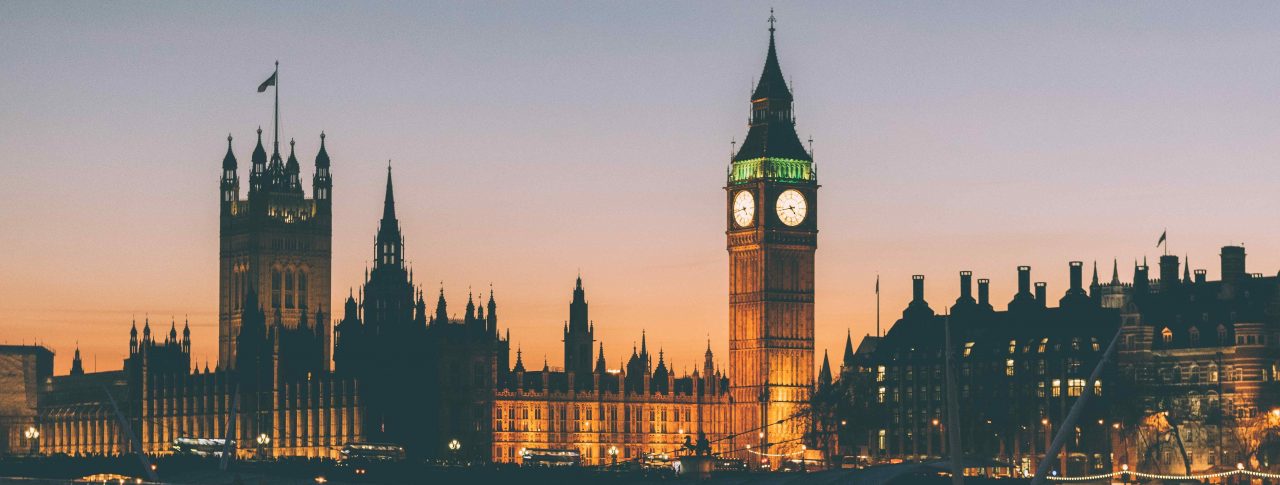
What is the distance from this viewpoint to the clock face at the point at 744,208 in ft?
604

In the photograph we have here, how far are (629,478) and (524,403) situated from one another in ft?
118

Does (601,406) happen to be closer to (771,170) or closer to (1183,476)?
(771,170)

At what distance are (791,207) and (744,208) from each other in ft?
10.5

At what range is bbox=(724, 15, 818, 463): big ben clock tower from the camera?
184 meters

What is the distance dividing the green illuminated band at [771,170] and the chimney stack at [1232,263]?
33.9m

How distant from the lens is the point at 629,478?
152125 millimetres

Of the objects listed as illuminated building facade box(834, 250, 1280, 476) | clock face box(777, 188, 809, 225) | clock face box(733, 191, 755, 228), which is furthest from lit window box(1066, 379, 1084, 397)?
clock face box(733, 191, 755, 228)

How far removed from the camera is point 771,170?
7229 inches

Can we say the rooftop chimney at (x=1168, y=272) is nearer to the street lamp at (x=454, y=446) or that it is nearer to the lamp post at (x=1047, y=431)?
the lamp post at (x=1047, y=431)

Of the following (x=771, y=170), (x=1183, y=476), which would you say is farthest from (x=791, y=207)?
(x=1183, y=476)

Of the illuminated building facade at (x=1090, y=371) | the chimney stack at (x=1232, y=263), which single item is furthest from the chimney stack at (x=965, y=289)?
the chimney stack at (x=1232, y=263)

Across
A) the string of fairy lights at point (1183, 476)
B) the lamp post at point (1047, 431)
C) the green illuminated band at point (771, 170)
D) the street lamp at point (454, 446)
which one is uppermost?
the green illuminated band at point (771, 170)

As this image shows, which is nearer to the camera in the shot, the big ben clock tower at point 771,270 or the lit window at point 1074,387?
the lit window at point 1074,387

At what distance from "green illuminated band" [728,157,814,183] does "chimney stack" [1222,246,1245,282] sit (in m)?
33.9
